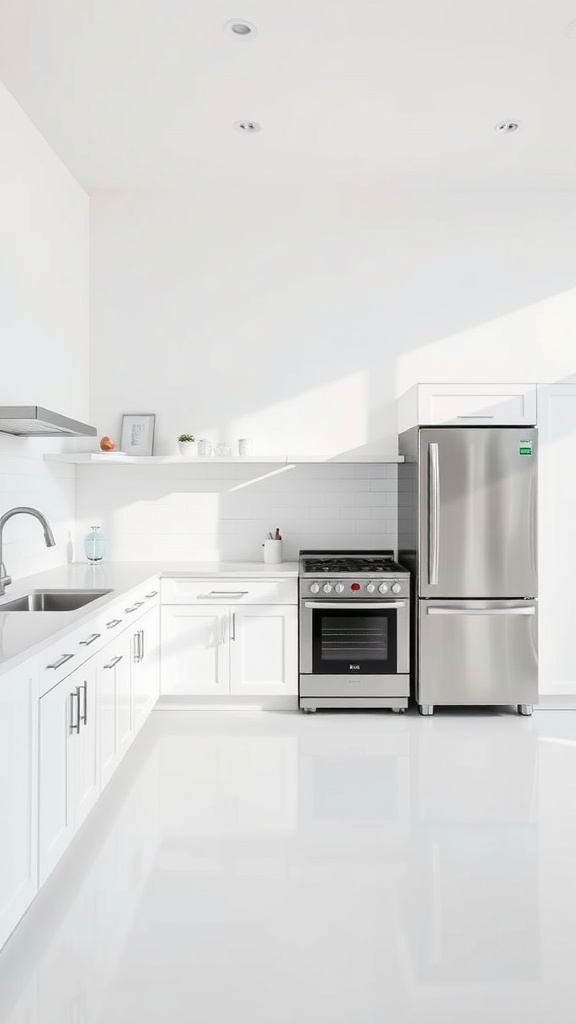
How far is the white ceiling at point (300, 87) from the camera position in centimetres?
309

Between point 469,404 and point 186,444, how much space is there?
1.82 metres

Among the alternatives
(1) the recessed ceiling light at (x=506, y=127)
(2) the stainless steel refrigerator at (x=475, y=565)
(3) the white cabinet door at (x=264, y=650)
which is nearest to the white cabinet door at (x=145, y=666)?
(3) the white cabinet door at (x=264, y=650)

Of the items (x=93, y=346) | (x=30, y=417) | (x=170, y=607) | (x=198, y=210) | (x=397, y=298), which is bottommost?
(x=170, y=607)

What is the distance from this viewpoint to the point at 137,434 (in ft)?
16.0

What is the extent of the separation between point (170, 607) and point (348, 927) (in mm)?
2419

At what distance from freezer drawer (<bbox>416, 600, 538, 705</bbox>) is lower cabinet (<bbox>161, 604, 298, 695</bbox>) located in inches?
31.8

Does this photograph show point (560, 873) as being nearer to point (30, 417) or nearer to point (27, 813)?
point (27, 813)

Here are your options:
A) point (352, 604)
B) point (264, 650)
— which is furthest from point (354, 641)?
point (264, 650)

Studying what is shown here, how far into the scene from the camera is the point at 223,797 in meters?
3.22

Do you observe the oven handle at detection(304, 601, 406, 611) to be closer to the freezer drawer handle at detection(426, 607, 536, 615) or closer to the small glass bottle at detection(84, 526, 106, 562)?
the freezer drawer handle at detection(426, 607, 536, 615)

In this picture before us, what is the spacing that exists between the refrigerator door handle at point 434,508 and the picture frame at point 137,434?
1865 millimetres

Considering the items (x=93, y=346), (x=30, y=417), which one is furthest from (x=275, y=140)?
(x=30, y=417)

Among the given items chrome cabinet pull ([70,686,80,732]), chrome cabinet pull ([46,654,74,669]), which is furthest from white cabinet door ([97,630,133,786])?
chrome cabinet pull ([46,654,74,669])

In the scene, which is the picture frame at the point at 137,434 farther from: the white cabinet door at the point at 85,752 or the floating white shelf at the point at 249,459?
the white cabinet door at the point at 85,752
